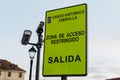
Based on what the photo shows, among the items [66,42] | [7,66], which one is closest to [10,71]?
[7,66]

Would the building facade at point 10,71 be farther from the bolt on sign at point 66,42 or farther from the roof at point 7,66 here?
the bolt on sign at point 66,42

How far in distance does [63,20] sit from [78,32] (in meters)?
0.37

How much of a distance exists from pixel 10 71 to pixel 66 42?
86.5m

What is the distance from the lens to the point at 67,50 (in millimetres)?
4316

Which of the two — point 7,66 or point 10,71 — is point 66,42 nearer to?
point 10,71

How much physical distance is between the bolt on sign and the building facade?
3361 inches

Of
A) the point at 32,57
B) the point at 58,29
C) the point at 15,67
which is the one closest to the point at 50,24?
the point at 58,29

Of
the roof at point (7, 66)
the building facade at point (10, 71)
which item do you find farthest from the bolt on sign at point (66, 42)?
the roof at point (7, 66)

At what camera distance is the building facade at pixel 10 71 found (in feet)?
290

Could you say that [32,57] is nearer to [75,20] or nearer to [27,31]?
[27,31]

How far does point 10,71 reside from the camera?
89062 millimetres

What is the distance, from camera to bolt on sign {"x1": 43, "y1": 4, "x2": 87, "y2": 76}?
4.19 m

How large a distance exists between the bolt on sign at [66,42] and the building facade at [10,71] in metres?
85.4

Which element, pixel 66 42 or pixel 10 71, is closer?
pixel 66 42
